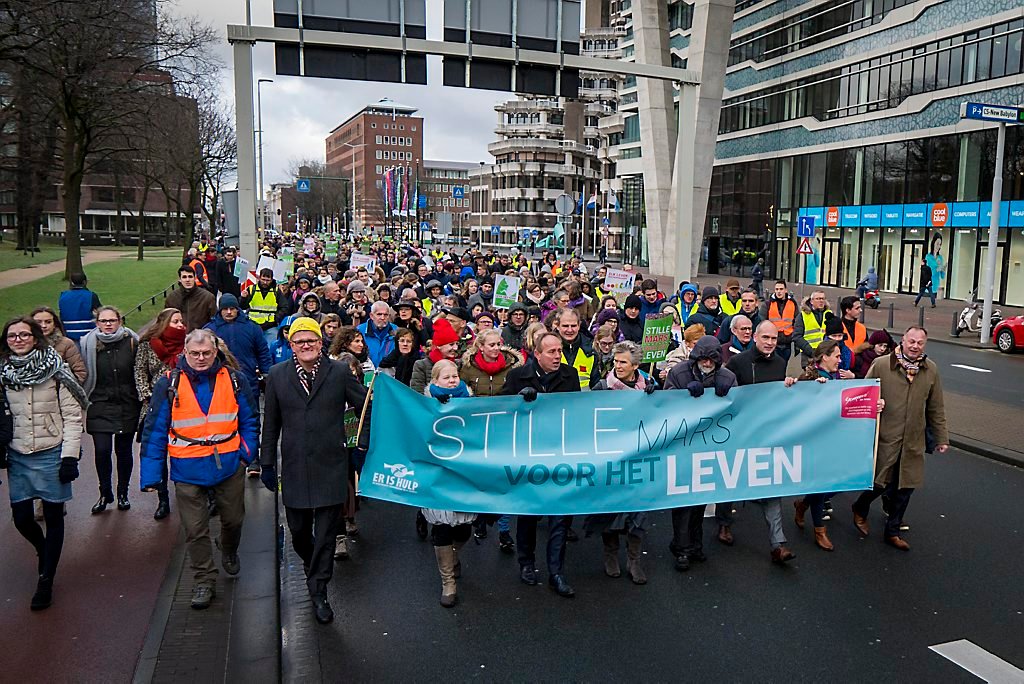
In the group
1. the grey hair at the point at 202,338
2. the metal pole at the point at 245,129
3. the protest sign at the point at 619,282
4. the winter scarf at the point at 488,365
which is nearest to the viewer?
the grey hair at the point at 202,338

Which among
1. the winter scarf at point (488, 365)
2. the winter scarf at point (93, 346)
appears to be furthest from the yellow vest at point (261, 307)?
the winter scarf at point (488, 365)

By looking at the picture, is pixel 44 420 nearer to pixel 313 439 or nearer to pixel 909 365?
pixel 313 439

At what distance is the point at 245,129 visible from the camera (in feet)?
55.6

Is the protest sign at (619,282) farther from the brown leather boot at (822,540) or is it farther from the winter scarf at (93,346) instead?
the winter scarf at (93,346)

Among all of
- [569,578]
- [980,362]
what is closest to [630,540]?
[569,578]

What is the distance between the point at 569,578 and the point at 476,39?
42.5ft

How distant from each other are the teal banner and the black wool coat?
0.50 m

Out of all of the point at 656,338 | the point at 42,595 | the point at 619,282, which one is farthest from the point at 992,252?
the point at 42,595

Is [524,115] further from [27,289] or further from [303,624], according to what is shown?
[303,624]

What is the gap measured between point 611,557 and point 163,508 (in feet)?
14.1

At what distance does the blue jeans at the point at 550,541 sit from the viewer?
21.2ft

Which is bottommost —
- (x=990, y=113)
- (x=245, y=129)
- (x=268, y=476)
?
(x=268, y=476)

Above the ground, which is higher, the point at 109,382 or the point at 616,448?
the point at 109,382

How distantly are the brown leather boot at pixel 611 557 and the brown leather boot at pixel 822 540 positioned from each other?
189 cm
